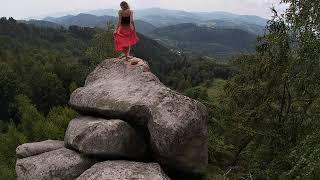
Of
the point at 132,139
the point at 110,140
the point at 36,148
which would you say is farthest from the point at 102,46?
the point at 110,140

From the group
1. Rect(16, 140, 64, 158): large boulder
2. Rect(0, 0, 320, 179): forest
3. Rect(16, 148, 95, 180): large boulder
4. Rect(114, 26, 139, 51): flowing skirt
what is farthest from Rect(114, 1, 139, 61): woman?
Rect(0, 0, 320, 179): forest

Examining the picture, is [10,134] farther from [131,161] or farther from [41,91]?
[131,161]

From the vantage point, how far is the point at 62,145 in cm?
2052

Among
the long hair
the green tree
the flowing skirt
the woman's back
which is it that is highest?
the long hair

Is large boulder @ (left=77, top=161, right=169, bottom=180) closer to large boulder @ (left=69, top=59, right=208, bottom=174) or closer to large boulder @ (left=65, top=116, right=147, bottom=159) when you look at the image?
large boulder @ (left=65, top=116, right=147, bottom=159)

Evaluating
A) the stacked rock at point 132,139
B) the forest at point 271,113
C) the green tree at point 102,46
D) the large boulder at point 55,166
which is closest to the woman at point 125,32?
the stacked rock at point 132,139

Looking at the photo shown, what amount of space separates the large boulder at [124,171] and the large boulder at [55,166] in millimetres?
1477

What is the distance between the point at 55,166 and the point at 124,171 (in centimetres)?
374

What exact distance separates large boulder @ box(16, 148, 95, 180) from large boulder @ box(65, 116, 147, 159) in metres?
0.50

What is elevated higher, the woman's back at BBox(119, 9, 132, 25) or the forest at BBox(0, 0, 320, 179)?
the woman's back at BBox(119, 9, 132, 25)

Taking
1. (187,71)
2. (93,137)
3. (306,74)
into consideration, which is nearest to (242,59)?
(306,74)

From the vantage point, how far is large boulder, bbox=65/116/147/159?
16.9 metres

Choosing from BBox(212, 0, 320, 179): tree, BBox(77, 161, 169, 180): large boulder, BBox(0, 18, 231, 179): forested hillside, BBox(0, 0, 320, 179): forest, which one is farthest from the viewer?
BBox(0, 18, 231, 179): forested hillside

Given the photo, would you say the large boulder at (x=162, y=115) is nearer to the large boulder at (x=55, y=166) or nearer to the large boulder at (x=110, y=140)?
the large boulder at (x=110, y=140)
